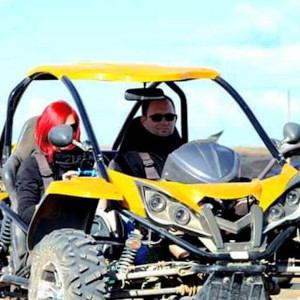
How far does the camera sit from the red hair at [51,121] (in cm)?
1009

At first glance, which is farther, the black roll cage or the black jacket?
the black jacket

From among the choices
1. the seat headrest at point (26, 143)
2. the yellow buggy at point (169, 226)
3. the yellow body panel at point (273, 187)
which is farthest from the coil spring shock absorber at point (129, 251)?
the seat headrest at point (26, 143)

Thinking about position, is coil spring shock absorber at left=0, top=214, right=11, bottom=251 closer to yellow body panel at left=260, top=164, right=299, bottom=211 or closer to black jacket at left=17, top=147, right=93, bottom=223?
black jacket at left=17, top=147, right=93, bottom=223

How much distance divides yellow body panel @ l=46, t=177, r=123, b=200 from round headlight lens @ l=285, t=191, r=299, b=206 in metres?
1.15

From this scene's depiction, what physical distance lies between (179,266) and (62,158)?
1.62 meters

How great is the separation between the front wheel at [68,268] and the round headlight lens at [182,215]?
1.74 feet

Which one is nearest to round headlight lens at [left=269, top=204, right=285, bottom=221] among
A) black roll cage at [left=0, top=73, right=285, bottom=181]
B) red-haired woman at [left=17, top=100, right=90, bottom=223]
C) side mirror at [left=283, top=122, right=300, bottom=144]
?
black roll cage at [left=0, top=73, right=285, bottom=181]

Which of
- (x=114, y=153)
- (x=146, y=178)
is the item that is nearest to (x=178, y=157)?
(x=146, y=178)

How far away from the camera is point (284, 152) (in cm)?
986

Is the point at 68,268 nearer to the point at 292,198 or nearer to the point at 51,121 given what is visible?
the point at 292,198

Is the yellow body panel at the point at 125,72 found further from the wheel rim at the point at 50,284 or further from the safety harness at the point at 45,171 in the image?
the wheel rim at the point at 50,284

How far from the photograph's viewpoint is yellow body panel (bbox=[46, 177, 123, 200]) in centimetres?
854

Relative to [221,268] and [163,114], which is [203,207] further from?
[163,114]

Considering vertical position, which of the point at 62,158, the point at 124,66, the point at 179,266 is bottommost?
the point at 179,266
